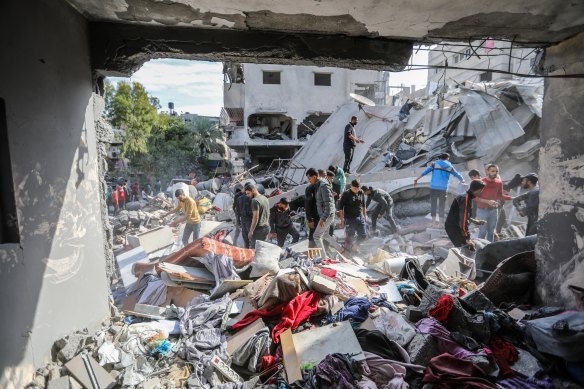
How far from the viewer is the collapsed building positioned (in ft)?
7.33

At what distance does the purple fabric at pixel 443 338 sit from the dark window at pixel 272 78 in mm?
22128

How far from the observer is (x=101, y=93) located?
324 cm

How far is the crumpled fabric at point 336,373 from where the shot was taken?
2686 mm

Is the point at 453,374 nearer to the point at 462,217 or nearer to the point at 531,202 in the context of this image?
the point at 462,217

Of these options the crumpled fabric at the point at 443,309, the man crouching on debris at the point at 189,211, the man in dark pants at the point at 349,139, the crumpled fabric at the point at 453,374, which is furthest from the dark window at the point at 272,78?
the crumpled fabric at the point at 453,374

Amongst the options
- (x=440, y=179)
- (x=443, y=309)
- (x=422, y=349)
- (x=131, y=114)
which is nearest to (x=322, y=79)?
(x=131, y=114)

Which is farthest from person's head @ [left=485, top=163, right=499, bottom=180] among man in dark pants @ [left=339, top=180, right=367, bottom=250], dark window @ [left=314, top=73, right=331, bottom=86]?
dark window @ [left=314, top=73, right=331, bottom=86]

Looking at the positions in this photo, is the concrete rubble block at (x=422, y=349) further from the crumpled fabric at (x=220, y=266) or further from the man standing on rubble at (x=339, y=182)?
the man standing on rubble at (x=339, y=182)

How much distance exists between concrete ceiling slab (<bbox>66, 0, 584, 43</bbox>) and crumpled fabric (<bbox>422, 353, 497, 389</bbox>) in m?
2.91

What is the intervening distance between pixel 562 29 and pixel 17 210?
Result: 470 centimetres

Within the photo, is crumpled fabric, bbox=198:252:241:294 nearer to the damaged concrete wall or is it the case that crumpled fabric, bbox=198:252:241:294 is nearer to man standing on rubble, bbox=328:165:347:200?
the damaged concrete wall

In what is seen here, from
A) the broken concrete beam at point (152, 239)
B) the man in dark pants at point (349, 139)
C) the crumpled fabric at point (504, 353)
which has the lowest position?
the broken concrete beam at point (152, 239)

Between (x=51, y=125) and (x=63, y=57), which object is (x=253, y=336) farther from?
(x=63, y=57)

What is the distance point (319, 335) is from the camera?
3381 mm
